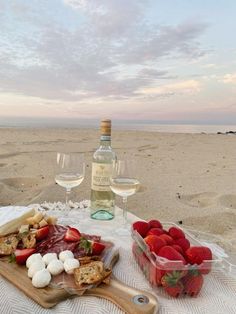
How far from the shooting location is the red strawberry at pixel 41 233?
1.25 metres

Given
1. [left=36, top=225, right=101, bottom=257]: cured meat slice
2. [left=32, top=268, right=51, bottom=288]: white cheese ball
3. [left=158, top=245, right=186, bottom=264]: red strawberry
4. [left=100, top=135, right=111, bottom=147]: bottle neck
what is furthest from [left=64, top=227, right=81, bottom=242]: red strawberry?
[left=100, top=135, right=111, bottom=147]: bottle neck

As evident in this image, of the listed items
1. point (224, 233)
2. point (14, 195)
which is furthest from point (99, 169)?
point (14, 195)

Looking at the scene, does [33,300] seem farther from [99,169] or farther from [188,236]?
[99,169]

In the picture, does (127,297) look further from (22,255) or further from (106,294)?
(22,255)

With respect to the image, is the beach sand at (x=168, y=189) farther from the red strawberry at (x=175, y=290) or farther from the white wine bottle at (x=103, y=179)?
the red strawberry at (x=175, y=290)

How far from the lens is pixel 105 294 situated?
0.97 metres

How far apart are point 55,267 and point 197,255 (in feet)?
1.40

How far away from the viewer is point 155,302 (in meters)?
0.90

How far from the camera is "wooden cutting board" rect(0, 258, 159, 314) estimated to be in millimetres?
887

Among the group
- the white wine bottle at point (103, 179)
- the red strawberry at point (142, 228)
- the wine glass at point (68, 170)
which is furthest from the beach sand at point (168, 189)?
the red strawberry at point (142, 228)

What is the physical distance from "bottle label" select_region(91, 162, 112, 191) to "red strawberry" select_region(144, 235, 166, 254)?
58cm

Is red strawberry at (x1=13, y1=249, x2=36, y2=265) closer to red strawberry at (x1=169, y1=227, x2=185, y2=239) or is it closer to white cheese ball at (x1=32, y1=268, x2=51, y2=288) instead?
white cheese ball at (x1=32, y1=268, x2=51, y2=288)

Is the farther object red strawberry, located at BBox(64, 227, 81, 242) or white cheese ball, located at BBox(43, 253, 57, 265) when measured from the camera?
red strawberry, located at BBox(64, 227, 81, 242)

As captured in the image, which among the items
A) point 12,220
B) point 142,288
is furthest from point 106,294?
point 12,220
